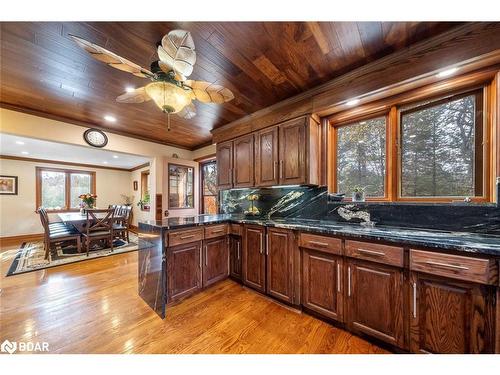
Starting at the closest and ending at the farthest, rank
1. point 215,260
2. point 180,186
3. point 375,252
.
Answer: point 375,252
point 215,260
point 180,186

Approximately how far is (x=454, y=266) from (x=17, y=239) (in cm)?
855

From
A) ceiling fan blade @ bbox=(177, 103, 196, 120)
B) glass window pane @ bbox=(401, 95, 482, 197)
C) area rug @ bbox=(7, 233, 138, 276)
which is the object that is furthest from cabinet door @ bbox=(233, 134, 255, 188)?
area rug @ bbox=(7, 233, 138, 276)

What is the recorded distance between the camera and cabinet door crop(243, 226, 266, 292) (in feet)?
6.98

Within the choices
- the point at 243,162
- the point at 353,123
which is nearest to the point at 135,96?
the point at 243,162

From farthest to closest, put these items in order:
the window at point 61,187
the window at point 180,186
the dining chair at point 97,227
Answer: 1. the window at point 61,187
2. the window at point 180,186
3. the dining chair at point 97,227

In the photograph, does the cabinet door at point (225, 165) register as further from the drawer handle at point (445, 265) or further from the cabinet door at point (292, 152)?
the drawer handle at point (445, 265)

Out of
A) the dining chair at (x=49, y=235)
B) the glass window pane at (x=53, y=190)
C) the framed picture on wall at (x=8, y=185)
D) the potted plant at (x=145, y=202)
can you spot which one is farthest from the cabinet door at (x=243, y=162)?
the framed picture on wall at (x=8, y=185)

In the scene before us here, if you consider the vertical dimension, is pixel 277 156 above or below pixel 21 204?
above

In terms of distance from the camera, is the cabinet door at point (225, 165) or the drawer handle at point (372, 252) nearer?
the drawer handle at point (372, 252)

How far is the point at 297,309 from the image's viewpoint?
1.85 metres

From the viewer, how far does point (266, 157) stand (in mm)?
2533

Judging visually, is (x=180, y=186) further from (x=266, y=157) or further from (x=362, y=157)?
(x=362, y=157)

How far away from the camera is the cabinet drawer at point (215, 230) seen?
221 cm

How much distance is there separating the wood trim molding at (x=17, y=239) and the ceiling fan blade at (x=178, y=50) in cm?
649
